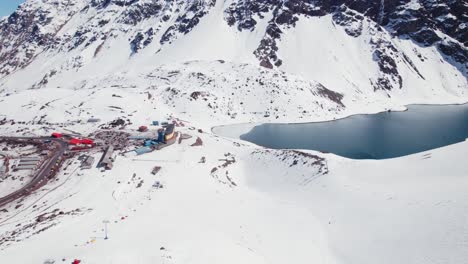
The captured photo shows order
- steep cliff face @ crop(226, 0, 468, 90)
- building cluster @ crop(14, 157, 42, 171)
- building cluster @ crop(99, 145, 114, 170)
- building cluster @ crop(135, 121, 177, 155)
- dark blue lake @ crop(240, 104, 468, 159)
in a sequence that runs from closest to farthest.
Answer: building cluster @ crop(14, 157, 42, 171) < building cluster @ crop(99, 145, 114, 170) < building cluster @ crop(135, 121, 177, 155) < dark blue lake @ crop(240, 104, 468, 159) < steep cliff face @ crop(226, 0, 468, 90)

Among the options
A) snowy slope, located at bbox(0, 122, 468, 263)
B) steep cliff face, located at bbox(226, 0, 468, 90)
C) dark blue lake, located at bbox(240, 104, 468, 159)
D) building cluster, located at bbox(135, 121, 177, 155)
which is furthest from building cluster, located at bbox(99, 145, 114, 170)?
steep cliff face, located at bbox(226, 0, 468, 90)

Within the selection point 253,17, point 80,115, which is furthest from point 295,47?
point 80,115

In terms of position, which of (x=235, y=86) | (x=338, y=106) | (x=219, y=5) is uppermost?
(x=219, y=5)

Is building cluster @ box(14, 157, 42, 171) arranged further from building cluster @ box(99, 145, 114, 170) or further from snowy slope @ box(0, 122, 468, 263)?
building cluster @ box(99, 145, 114, 170)

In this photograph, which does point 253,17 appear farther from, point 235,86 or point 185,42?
point 235,86

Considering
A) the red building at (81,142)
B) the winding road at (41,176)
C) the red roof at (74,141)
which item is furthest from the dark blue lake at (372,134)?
the winding road at (41,176)

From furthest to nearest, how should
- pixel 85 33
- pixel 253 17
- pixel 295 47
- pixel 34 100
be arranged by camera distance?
pixel 85 33 → pixel 253 17 → pixel 295 47 → pixel 34 100
